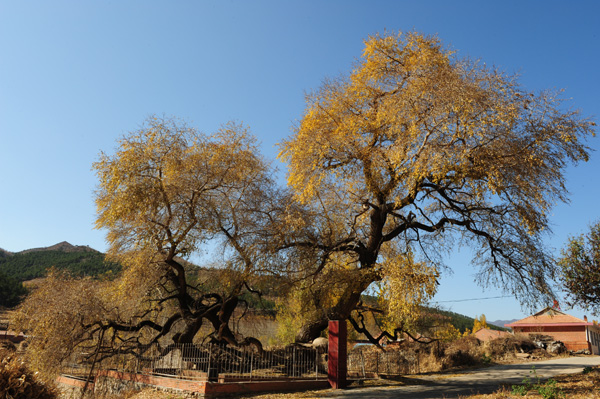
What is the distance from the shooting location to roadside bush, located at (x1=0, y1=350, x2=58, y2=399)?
7.59 m

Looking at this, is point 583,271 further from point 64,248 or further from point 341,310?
point 64,248

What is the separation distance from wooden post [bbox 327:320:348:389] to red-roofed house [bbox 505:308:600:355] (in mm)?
37786

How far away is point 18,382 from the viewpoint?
304 inches

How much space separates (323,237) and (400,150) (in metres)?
6.06

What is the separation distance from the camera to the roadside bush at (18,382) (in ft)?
24.9

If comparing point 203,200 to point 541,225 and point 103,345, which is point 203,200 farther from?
point 541,225

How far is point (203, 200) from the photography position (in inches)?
763

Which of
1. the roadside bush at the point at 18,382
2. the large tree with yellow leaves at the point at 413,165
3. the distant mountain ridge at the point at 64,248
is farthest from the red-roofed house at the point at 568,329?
the distant mountain ridge at the point at 64,248

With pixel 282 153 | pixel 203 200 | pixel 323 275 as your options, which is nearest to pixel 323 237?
pixel 323 275

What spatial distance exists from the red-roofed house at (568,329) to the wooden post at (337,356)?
37786 mm

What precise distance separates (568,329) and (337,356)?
1789 inches

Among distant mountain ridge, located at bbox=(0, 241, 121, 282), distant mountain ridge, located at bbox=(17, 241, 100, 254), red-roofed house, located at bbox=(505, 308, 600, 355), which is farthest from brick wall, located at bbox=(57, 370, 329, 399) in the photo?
distant mountain ridge, located at bbox=(17, 241, 100, 254)

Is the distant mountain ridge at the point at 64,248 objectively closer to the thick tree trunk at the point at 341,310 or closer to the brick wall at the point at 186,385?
the brick wall at the point at 186,385

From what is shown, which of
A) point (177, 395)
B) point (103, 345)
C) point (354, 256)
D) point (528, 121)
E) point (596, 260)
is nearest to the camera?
point (596, 260)
